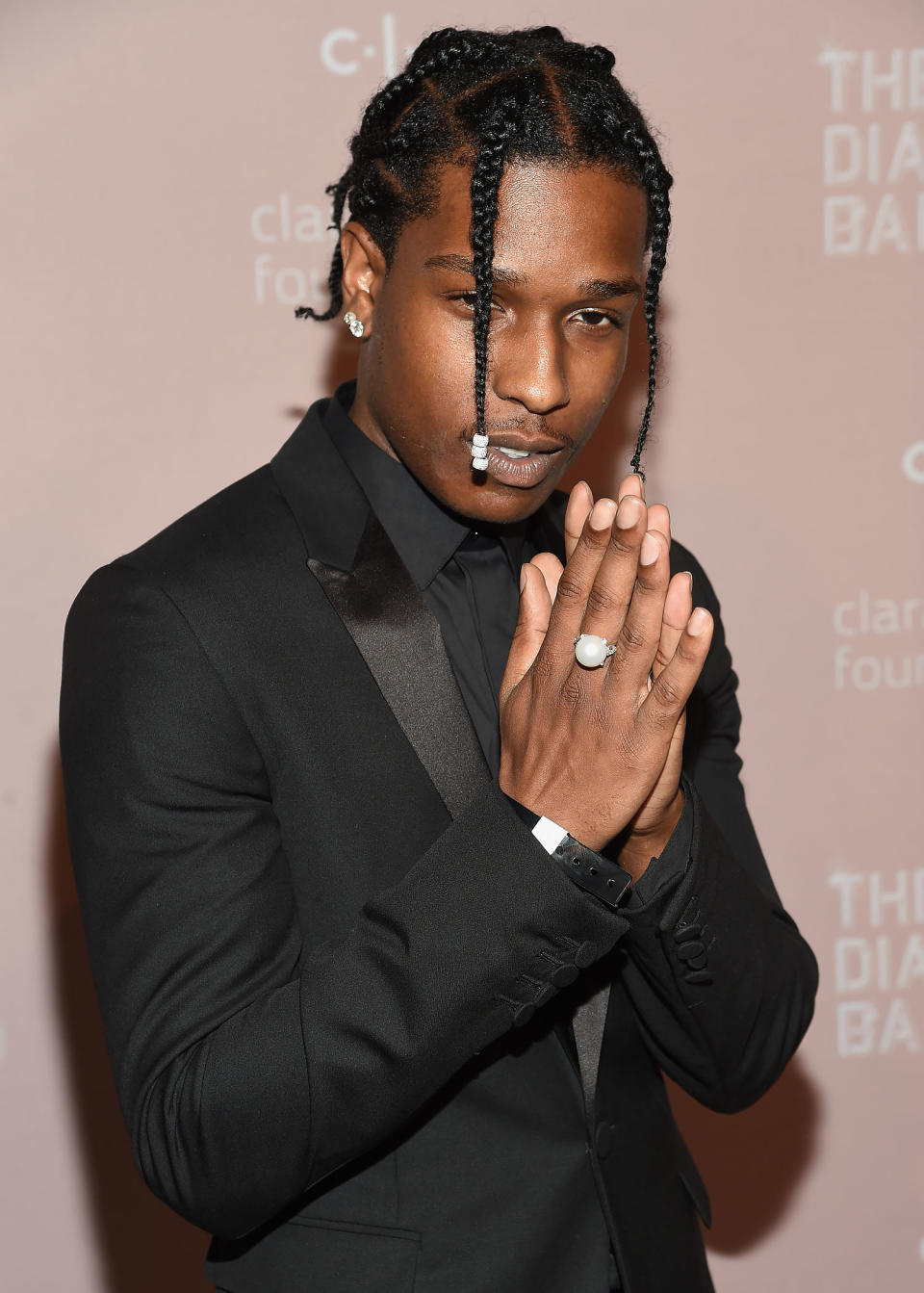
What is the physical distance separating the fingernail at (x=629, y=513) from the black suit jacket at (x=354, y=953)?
267 millimetres

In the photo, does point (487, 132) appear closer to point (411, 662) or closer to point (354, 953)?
point (411, 662)

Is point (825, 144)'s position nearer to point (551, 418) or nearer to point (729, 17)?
point (729, 17)

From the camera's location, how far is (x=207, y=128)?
2.13 meters

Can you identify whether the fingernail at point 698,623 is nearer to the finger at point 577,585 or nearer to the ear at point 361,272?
the finger at point 577,585

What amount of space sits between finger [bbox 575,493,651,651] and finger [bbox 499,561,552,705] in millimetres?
74

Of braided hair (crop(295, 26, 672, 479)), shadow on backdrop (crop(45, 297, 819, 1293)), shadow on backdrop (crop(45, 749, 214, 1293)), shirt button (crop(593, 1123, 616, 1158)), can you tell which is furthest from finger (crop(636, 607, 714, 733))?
shadow on backdrop (crop(45, 749, 214, 1293))

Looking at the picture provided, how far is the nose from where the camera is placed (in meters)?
1.29

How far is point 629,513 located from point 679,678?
0.15 metres

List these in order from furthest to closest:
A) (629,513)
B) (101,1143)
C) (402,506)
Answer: (101,1143), (402,506), (629,513)

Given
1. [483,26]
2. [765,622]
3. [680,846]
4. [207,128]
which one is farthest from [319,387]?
[680,846]

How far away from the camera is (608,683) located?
1.11 meters

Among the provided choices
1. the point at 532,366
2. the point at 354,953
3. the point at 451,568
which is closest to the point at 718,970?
the point at 354,953

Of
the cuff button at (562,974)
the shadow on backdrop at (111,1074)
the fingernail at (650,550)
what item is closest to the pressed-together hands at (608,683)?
the fingernail at (650,550)

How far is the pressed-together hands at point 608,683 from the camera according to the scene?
1087mm
